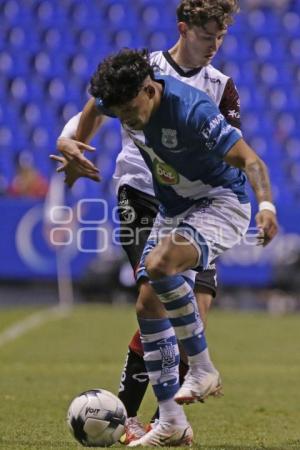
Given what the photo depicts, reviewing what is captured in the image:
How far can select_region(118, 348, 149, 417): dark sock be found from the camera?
20.2 ft

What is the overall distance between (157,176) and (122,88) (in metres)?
0.65

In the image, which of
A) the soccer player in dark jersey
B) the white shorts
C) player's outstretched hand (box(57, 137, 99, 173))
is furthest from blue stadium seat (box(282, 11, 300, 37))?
the white shorts

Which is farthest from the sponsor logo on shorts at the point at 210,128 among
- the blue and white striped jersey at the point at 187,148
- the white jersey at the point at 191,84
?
the white jersey at the point at 191,84


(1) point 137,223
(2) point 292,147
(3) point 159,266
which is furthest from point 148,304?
(2) point 292,147

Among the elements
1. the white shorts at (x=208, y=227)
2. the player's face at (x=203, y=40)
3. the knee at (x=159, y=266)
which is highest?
the player's face at (x=203, y=40)

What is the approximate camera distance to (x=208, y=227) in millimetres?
5371

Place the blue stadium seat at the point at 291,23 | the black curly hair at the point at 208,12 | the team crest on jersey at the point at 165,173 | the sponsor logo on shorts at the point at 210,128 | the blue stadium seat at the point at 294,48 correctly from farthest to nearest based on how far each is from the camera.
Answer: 1. the blue stadium seat at the point at 291,23
2. the blue stadium seat at the point at 294,48
3. the black curly hair at the point at 208,12
4. the team crest on jersey at the point at 165,173
5. the sponsor logo on shorts at the point at 210,128

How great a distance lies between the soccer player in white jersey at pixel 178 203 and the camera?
5.01 m

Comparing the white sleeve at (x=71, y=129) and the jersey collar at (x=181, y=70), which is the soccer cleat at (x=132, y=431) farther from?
the jersey collar at (x=181, y=70)

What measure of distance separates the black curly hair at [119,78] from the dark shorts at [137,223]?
1185mm

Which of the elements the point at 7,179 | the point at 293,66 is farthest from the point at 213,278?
the point at 293,66

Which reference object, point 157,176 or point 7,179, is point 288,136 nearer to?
point 7,179

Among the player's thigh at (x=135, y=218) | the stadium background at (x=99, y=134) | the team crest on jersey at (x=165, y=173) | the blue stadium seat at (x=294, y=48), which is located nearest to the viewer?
the team crest on jersey at (x=165, y=173)

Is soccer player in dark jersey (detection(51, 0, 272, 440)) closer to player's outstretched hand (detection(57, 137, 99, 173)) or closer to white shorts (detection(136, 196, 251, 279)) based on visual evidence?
player's outstretched hand (detection(57, 137, 99, 173))
